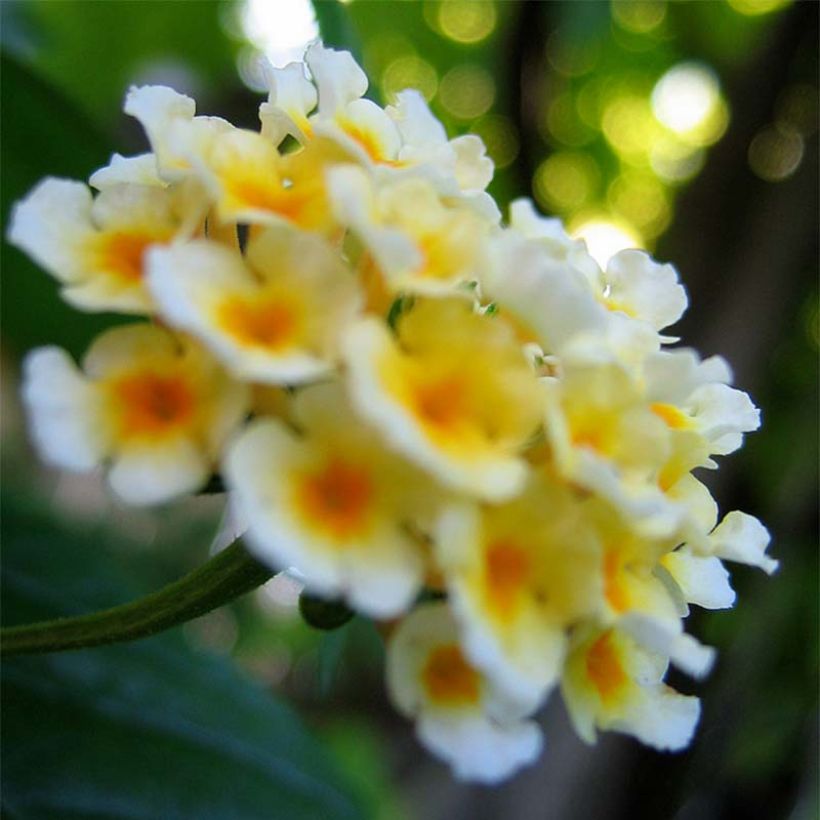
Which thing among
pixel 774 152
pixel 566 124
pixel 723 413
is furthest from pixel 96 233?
pixel 566 124

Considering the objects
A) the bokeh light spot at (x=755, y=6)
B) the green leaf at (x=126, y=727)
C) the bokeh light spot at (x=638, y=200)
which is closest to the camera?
the green leaf at (x=126, y=727)

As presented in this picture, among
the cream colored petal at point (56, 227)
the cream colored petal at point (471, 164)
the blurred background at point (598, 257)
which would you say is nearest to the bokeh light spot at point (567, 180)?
the blurred background at point (598, 257)

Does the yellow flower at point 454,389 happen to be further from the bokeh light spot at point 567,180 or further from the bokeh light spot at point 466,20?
the bokeh light spot at point 567,180

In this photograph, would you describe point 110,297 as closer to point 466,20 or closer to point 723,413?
point 723,413

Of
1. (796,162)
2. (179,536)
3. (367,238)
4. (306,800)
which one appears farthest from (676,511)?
(179,536)

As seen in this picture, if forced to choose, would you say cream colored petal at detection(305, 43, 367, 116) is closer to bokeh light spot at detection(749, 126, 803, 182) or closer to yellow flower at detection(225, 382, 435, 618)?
yellow flower at detection(225, 382, 435, 618)

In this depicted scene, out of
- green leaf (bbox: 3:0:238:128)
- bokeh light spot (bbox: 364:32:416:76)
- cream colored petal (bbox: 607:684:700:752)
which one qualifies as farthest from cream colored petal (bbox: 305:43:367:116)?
bokeh light spot (bbox: 364:32:416:76)

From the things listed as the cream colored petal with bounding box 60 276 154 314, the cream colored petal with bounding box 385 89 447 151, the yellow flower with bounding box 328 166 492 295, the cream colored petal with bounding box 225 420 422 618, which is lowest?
the cream colored petal with bounding box 225 420 422 618
